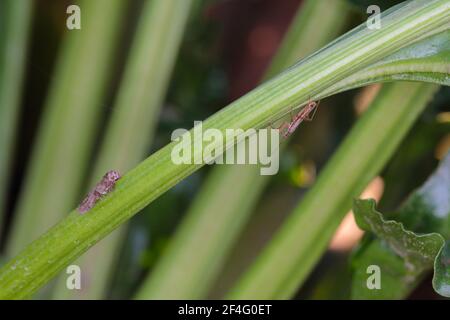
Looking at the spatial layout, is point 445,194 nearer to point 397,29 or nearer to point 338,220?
point 338,220

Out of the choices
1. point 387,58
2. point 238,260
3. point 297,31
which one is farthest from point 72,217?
point 238,260

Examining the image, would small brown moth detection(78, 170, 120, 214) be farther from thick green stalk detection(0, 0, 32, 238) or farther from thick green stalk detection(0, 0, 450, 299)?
thick green stalk detection(0, 0, 32, 238)

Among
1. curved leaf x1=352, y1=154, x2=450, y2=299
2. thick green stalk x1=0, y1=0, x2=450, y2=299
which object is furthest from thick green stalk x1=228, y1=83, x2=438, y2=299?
thick green stalk x1=0, y1=0, x2=450, y2=299

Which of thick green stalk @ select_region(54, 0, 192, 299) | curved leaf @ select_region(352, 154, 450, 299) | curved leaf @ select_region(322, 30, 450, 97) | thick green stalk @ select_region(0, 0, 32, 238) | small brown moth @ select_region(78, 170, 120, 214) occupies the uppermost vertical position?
thick green stalk @ select_region(0, 0, 32, 238)

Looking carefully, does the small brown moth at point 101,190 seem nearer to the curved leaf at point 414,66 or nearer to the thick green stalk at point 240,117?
the thick green stalk at point 240,117

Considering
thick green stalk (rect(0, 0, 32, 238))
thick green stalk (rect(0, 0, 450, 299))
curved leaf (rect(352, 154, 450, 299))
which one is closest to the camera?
thick green stalk (rect(0, 0, 450, 299))

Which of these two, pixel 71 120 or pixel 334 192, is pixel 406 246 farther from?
pixel 71 120

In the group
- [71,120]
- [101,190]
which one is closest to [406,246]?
[101,190]
